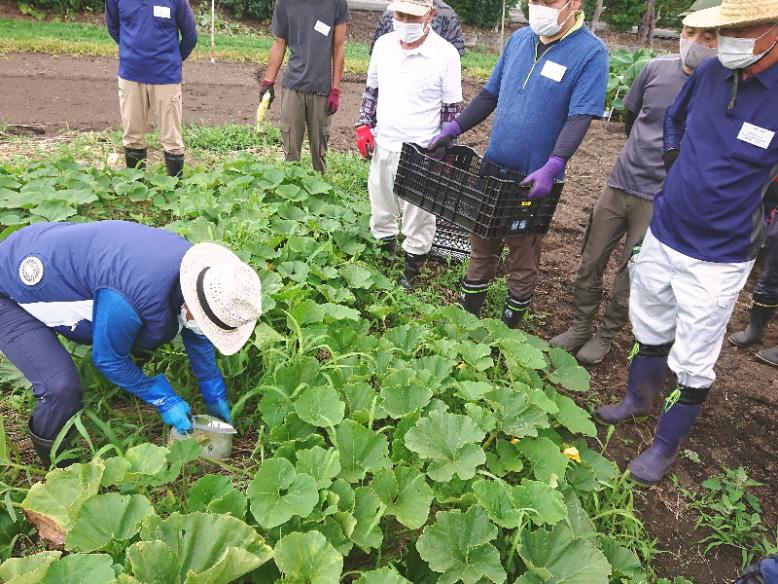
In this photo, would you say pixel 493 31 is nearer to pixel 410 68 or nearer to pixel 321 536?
pixel 410 68

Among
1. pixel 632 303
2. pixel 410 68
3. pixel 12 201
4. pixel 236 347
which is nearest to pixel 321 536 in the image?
pixel 236 347

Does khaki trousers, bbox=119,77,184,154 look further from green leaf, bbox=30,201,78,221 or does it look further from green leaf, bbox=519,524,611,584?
green leaf, bbox=519,524,611,584

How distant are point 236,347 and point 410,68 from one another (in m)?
2.49

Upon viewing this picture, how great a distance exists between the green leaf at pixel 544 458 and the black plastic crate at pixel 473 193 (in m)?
1.18

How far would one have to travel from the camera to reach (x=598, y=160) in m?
8.29

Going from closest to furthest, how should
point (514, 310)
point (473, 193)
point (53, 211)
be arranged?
point (473, 193) → point (514, 310) → point (53, 211)

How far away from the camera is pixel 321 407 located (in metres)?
2.47

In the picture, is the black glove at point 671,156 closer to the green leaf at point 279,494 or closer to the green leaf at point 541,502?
the green leaf at point 541,502

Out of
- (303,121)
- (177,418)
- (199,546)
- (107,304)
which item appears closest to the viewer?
(199,546)

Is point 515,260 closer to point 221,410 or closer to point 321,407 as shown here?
point 321,407

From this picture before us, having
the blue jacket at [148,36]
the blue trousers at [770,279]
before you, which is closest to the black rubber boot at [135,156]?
the blue jacket at [148,36]

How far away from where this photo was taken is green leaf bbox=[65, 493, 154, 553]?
1836 millimetres

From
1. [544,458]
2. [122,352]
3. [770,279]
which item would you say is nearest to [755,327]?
[770,279]

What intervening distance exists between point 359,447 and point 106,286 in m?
1.11
